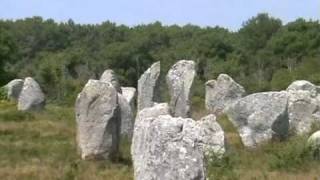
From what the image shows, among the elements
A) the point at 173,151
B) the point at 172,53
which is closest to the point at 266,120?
the point at 173,151

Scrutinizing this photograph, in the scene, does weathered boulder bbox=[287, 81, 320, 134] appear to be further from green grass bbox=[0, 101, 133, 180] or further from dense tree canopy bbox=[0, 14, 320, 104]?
dense tree canopy bbox=[0, 14, 320, 104]

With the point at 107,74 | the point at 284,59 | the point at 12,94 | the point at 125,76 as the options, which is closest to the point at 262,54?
the point at 284,59

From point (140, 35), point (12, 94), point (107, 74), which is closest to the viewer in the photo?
point (107, 74)

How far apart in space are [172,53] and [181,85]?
49517mm

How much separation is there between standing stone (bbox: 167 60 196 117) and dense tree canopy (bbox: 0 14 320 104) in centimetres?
2394

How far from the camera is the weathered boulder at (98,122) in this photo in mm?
17438

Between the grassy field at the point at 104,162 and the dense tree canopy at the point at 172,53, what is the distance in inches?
1092

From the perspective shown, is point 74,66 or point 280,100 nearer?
point 280,100

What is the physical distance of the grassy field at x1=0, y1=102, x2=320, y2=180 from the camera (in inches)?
554

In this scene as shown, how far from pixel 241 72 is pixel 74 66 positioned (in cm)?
1605

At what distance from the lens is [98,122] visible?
17656 millimetres

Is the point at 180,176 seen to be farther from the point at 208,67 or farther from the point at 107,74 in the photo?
the point at 208,67

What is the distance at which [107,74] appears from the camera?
109 ft

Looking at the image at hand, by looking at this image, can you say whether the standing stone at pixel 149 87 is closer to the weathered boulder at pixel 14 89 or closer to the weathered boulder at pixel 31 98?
the weathered boulder at pixel 31 98
